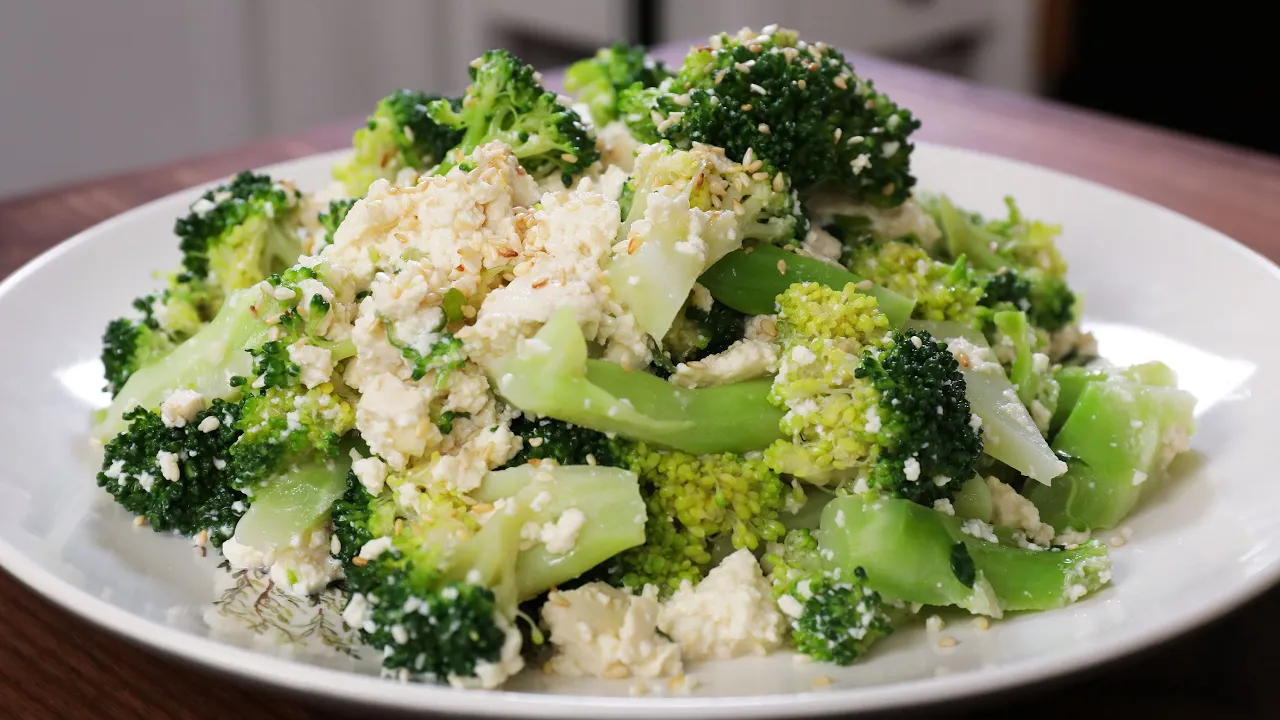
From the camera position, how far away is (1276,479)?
5.70 ft

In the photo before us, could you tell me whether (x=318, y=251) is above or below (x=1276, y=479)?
above

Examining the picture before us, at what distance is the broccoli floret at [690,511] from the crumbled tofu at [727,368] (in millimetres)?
119

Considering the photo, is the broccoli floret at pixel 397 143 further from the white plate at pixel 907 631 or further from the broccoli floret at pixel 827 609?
the broccoli floret at pixel 827 609

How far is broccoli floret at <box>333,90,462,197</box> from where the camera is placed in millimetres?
2188

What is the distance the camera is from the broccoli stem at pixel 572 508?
1.55 m

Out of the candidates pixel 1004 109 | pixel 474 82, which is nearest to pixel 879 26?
pixel 1004 109

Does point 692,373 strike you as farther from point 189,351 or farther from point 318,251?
point 189,351

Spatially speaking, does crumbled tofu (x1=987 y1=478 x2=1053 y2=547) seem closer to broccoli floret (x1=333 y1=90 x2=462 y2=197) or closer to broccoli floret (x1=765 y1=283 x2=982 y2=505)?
broccoli floret (x1=765 y1=283 x2=982 y2=505)

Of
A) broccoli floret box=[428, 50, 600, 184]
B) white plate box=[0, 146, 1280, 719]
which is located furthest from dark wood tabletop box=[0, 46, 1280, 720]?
broccoli floret box=[428, 50, 600, 184]

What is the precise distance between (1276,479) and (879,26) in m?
4.46

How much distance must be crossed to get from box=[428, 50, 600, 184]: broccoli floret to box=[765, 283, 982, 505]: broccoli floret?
19.7 inches

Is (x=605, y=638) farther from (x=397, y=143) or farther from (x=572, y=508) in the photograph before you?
(x=397, y=143)

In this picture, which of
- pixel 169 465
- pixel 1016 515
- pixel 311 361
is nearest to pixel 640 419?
pixel 311 361

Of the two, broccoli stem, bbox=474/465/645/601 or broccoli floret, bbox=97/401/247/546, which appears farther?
broccoli floret, bbox=97/401/247/546
